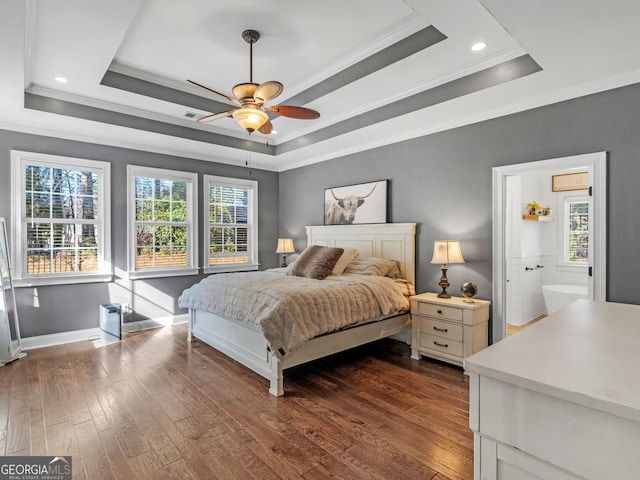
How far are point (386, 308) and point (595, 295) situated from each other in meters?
1.79

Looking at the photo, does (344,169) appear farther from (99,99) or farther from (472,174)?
(99,99)

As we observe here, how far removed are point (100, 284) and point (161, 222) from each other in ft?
3.70

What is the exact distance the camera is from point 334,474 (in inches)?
75.4

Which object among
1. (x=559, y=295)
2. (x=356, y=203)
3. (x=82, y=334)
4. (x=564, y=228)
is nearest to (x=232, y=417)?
(x=82, y=334)

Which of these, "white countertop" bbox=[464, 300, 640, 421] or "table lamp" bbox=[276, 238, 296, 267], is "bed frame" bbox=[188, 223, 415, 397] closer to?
"table lamp" bbox=[276, 238, 296, 267]

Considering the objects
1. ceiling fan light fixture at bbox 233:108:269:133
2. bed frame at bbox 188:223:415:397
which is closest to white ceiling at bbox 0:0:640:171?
ceiling fan light fixture at bbox 233:108:269:133

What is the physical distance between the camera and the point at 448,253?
3.59m

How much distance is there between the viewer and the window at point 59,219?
401cm

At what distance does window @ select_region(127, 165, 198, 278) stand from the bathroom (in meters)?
4.68

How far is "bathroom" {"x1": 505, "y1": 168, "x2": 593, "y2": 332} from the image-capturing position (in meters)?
4.93

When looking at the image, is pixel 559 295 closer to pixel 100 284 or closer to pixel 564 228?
pixel 564 228

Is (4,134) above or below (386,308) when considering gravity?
above

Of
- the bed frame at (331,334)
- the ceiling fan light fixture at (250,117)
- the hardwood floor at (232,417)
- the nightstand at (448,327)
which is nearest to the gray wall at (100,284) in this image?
the hardwood floor at (232,417)

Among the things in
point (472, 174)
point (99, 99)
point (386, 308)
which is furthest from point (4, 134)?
point (472, 174)
